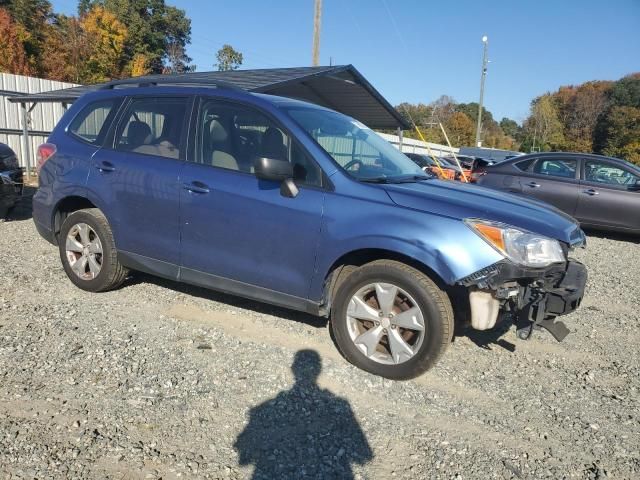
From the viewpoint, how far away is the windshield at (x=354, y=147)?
379cm

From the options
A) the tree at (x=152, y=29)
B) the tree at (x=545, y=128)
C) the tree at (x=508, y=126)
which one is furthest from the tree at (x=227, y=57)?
the tree at (x=508, y=126)

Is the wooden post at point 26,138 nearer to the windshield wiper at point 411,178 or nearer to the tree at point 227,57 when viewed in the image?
the windshield wiper at point 411,178

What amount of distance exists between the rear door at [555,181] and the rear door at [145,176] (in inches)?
305

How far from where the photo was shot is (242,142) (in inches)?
156

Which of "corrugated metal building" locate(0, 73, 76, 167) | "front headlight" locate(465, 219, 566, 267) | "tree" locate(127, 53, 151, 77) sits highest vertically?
"tree" locate(127, 53, 151, 77)

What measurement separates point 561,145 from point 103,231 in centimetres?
6231

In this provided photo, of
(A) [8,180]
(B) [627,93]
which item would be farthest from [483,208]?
(B) [627,93]

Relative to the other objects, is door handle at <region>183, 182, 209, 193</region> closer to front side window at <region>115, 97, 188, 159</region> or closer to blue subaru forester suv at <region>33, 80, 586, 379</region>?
blue subaru forester suv at <region>33, 80, 586, 379</region>

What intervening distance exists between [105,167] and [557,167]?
27.9 ft

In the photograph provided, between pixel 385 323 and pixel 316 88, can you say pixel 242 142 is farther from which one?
pixel 316 88

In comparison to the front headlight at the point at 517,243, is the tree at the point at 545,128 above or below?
above

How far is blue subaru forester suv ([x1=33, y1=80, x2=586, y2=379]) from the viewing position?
10.6 feet

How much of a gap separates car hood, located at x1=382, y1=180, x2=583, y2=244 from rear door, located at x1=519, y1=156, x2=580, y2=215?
6.34 metres

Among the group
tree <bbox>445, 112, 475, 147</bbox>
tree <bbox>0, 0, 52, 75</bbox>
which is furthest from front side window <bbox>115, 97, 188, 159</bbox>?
tree <bbox>445, 112, 475, 147</bbox>
